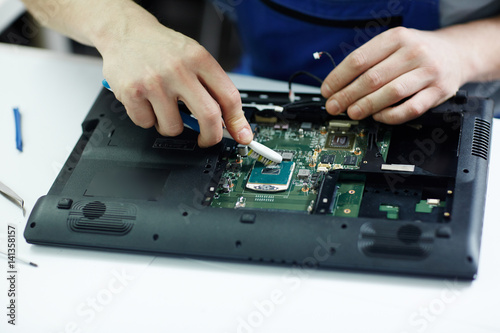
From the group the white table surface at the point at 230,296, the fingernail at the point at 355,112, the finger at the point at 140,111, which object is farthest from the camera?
the fingernail at the point at 355,112

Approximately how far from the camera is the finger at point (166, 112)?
1.51 m

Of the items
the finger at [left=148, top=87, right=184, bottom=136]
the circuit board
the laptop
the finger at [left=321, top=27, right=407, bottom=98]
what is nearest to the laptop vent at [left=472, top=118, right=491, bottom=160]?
the laptop

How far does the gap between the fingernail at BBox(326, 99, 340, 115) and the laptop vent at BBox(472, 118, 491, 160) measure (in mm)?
379

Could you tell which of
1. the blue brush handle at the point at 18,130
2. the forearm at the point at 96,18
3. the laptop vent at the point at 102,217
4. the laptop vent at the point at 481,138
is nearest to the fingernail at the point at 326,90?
the laptop vent at the point at 481,138

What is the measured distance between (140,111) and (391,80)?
723 millimetres

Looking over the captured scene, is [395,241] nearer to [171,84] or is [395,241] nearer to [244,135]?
[244,135]

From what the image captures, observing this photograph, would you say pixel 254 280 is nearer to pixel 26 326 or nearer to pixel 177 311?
pixel 177 311

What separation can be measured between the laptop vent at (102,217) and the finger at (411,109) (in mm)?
740

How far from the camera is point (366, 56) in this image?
170cm

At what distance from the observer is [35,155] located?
1.83m

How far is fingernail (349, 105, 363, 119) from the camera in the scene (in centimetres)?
166

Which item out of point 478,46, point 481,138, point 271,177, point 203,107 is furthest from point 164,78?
point 478,46

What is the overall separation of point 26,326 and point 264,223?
1.90 ft

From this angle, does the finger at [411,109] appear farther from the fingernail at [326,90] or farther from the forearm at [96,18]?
the forearm at [96,18]
